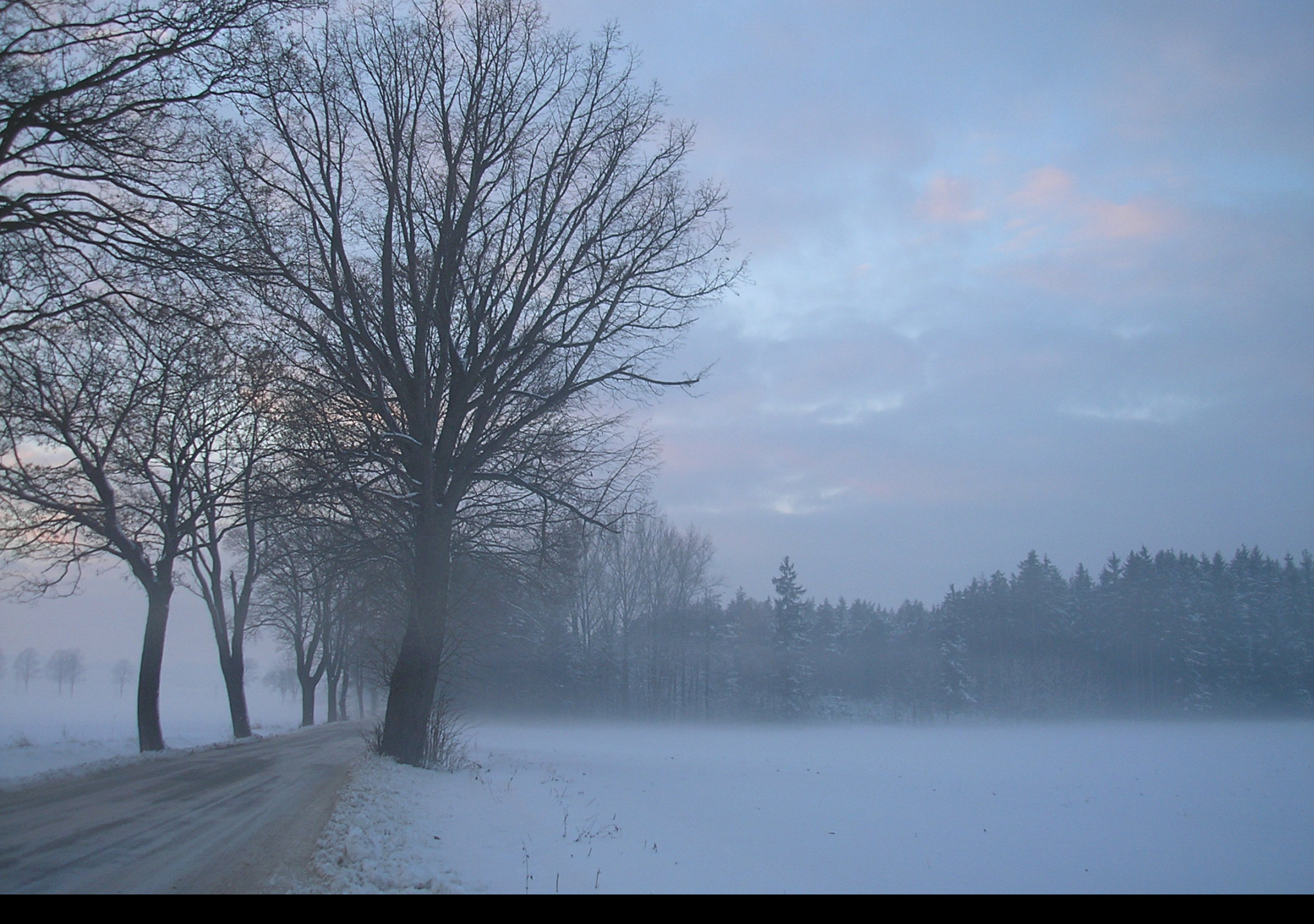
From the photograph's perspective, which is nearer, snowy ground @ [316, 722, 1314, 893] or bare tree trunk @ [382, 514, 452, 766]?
snowy ground @ [316, 722, 1314, 893]

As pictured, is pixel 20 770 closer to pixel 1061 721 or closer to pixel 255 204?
pixel 255 204

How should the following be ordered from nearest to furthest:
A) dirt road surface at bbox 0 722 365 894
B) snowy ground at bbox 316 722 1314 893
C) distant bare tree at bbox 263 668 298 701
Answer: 1. dirt road surface at bbox 0 722 365 894
2. snowy ground at bbox 316 722 1314 893
3. distant bare tree at bbox 263 668 298 701

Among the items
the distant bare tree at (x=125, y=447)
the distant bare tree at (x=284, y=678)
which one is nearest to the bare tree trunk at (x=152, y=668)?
the distant bare tree at (x=125, y=447)

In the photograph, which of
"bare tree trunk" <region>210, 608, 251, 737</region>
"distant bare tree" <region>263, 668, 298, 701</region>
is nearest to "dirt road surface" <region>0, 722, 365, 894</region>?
"bare tree trunk" <region>210, 608, 251, 737</region>

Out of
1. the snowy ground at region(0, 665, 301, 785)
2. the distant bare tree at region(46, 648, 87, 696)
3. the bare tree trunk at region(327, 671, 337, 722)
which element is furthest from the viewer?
the distant bare tree at region(46, 648, 87, 696)

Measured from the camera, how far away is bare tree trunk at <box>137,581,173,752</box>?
64.8 feet

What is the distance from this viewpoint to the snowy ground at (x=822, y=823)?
8.17 metres

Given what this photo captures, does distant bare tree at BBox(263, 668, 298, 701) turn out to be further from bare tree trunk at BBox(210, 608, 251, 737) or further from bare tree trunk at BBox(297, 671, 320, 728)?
bare tree trunk at BBox(210, 608, 251, 737)

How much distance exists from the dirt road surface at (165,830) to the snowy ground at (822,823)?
1.79 ft

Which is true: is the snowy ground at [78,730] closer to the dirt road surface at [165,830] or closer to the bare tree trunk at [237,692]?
the bare tree trunk at [237,692]

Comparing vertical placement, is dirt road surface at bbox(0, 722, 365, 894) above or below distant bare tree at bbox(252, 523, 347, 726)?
below

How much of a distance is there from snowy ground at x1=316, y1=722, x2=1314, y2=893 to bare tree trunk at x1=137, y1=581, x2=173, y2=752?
321 inches

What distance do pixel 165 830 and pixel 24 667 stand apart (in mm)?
127892
